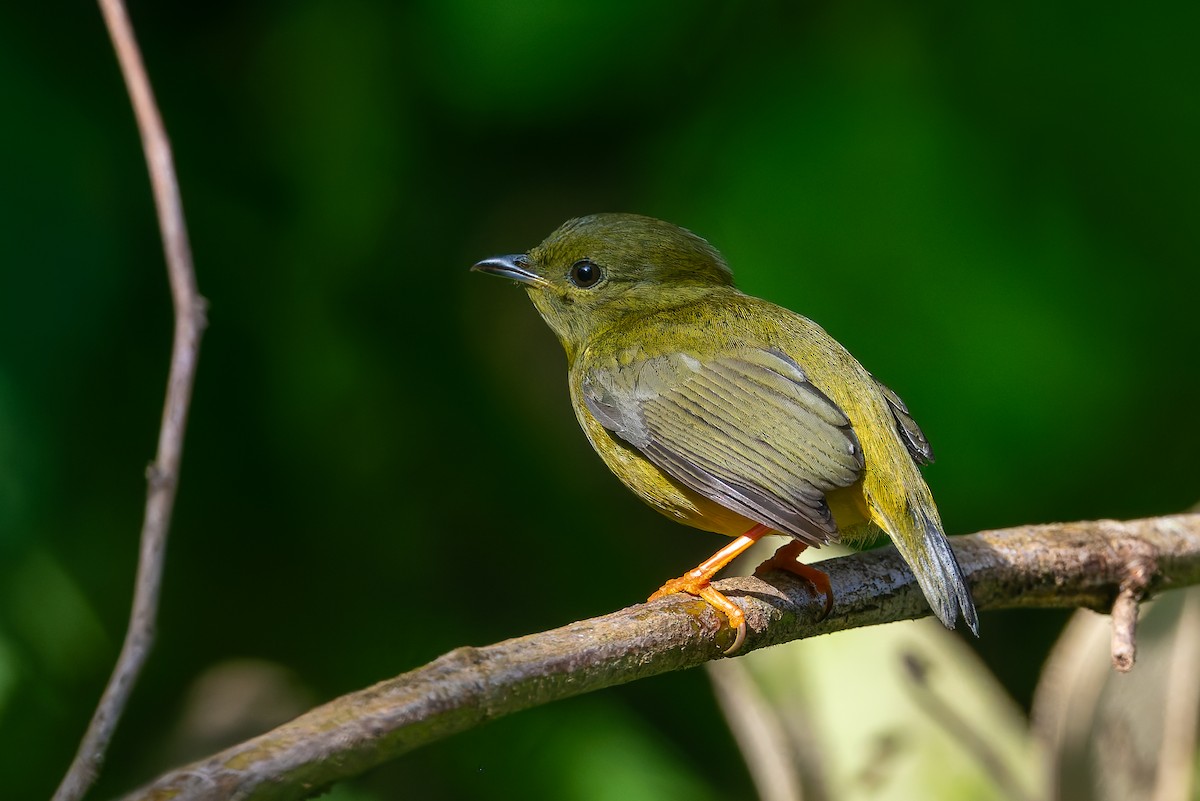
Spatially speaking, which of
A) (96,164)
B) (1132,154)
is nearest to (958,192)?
(1132,154)

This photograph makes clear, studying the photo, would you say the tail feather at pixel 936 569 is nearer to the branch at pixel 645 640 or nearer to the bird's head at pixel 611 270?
the branch at pixel 645 640

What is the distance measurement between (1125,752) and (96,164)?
9.67 feet

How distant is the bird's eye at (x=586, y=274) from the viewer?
3.55 metres

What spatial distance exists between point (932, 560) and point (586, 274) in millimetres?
1404

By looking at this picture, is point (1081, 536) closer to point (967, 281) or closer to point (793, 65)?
point (967, 281)

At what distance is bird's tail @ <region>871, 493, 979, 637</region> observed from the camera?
244cm

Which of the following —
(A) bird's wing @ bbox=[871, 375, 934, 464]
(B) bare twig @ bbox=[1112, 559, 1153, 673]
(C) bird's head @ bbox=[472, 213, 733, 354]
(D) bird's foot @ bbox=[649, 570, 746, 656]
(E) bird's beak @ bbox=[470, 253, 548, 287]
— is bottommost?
(B) bare twig @ bbox=[1112, 559, 1153, 673]

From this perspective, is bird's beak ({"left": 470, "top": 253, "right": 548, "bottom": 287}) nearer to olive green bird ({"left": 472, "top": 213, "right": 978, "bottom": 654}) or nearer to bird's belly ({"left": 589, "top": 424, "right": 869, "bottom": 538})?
olive green bird ({"left": 472, "top": 213, "right": 978, "bottom": 654})

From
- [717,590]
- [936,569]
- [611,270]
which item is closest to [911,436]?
[936,569]

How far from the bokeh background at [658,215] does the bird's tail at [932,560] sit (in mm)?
1120

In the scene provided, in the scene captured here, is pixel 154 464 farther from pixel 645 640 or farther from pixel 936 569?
pixel 936 569

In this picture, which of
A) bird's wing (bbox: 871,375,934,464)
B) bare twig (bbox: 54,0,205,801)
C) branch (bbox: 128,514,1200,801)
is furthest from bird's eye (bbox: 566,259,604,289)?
bare twig (bbox: 54,0,205,801)

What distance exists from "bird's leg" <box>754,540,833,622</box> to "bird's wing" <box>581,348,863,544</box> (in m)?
0.19

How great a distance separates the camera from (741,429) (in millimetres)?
2881
